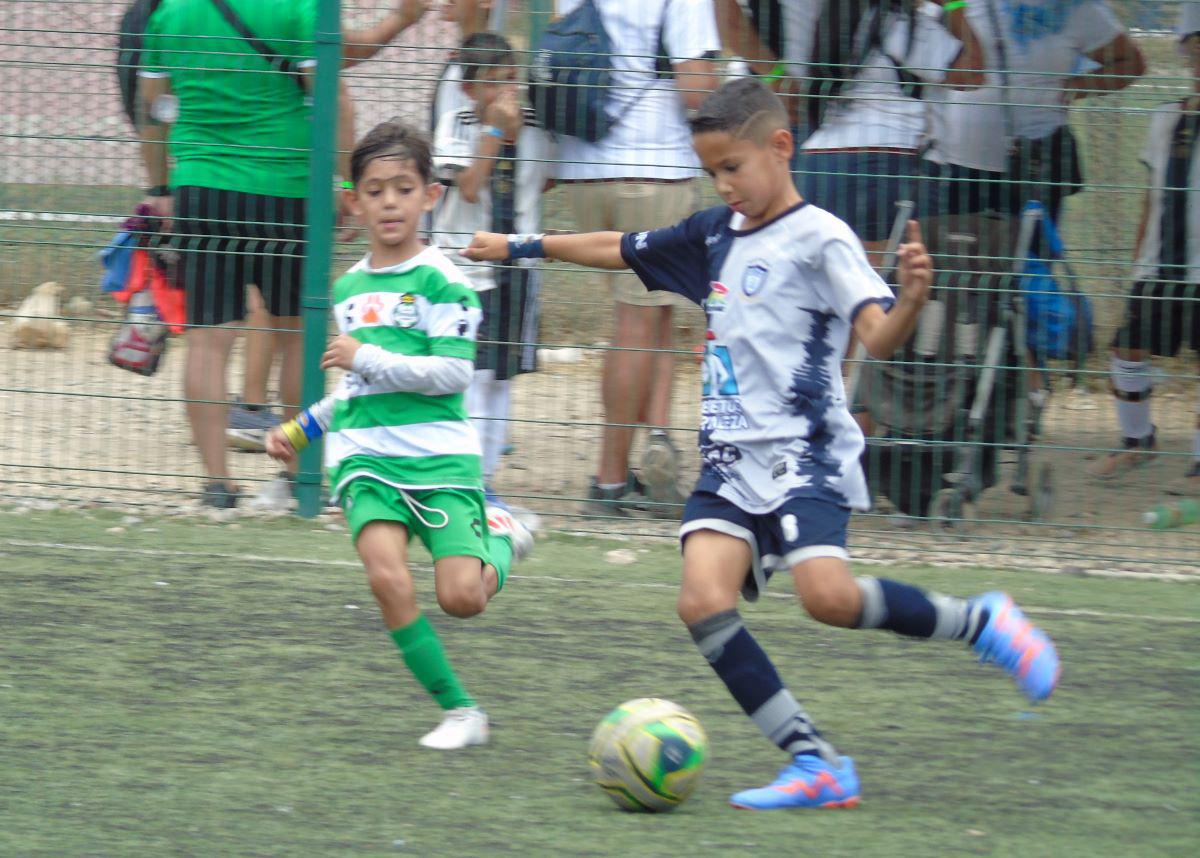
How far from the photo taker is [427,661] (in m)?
4.21

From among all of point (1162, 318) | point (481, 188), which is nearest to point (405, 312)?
point (481, 188)

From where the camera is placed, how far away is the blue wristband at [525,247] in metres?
4.43

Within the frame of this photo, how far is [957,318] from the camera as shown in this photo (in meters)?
6.62

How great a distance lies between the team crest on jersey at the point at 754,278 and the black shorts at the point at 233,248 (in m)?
3.24

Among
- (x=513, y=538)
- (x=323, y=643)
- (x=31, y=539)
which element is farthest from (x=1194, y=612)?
(x=31, y=539)

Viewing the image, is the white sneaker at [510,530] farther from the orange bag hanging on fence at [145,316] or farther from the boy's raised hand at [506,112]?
the orange bag hanging on fence at [145,316]

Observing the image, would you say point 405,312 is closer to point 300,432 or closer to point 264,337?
point 300,432

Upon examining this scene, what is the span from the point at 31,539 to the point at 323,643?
1863mm

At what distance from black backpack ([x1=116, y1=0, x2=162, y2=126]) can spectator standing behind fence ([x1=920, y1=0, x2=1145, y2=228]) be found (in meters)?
3.25

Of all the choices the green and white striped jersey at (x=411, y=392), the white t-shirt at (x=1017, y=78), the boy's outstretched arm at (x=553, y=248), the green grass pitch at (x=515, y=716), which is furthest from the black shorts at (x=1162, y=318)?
the green and white striped jersey at (x=411, y=392)

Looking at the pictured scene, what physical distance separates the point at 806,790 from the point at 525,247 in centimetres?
162

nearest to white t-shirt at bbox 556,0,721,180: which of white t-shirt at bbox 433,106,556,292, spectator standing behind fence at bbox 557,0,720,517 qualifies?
spectator standing behind fence at bbox 557,0,720,517

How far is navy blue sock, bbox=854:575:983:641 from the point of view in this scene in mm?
3887

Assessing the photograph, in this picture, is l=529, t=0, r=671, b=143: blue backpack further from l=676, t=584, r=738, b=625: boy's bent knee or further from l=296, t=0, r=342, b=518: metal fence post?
l=676, t=584, r=738, b=625: boy's bent knee
